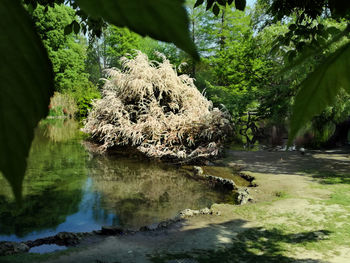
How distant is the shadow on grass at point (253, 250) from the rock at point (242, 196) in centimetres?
144

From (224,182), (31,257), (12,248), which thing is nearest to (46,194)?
(12,248)

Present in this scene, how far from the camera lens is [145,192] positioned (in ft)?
22.1

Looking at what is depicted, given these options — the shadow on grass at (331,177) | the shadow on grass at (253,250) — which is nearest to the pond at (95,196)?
the shadow on grass at (253,250)

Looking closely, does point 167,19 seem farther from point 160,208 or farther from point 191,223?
point 160,208

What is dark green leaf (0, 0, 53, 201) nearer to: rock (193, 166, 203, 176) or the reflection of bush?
the reflection of bush

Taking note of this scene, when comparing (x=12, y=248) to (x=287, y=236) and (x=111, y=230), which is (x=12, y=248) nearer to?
(x=111, y=230)

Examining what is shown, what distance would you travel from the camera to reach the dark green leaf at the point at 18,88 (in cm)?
12

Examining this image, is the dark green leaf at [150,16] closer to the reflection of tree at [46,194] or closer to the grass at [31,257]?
→ the reflection of tree at [46,194]

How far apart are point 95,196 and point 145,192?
1.05 m

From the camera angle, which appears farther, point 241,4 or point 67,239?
point 67,239

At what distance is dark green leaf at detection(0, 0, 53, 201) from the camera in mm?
124

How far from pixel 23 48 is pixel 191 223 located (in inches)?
191

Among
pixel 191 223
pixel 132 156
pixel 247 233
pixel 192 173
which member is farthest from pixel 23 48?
pixel 132 156


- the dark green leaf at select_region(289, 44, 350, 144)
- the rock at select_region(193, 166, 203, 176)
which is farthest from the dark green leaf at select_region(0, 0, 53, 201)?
the rock at select_region(193, 166, 203, 176)
